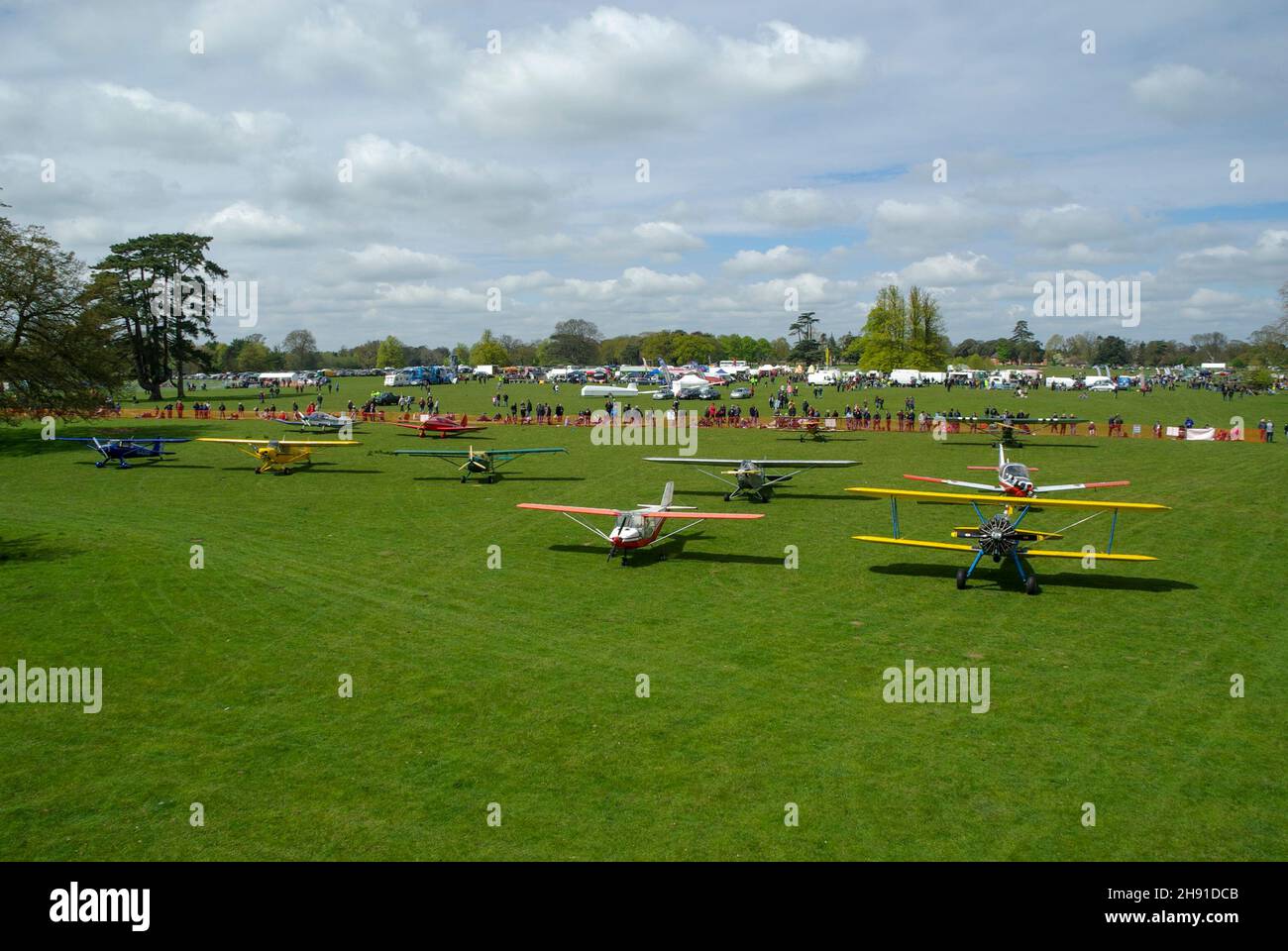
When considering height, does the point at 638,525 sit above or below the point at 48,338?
below

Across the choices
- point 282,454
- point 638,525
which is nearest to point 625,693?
point 638,525

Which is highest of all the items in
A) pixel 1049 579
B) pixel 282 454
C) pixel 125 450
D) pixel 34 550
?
pixel 125 450

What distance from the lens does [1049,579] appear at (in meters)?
18.9

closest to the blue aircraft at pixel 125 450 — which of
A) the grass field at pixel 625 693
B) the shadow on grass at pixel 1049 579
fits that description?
the grass field at pixel 625 693

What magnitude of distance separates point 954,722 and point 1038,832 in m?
2.85

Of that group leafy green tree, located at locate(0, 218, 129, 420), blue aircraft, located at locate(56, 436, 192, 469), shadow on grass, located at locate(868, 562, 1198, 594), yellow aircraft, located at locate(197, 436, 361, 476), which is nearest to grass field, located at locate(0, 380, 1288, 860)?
shadow on grass, located at locate(868, 562, 1198, 594)

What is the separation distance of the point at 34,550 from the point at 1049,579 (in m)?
26.5

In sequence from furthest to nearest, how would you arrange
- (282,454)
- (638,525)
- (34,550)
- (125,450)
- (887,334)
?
(887,334) → (125,450) → (282,454) → (34,550) → (638,525)

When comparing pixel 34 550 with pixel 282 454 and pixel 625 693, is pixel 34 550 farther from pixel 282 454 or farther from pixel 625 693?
pixel 625 693

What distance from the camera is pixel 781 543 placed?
2245cm

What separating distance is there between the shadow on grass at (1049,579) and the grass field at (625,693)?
0.13m

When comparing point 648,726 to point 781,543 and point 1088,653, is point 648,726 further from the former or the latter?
point 781,543

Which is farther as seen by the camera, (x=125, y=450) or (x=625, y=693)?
(x=125, y=450)

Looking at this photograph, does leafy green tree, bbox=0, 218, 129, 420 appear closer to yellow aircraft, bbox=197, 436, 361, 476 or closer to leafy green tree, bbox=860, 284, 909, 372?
yellow aircraft, bbox=197, 436, 361, 476
